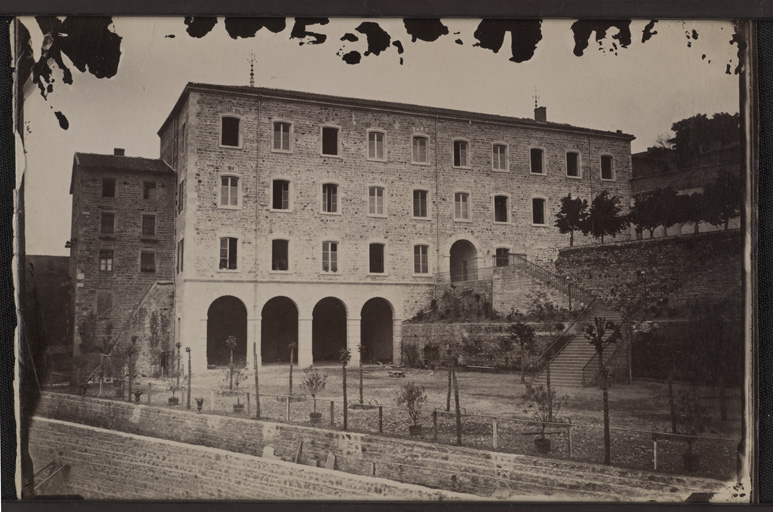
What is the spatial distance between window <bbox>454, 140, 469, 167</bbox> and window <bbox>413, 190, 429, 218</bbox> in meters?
0.40

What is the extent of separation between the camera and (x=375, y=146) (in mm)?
4750

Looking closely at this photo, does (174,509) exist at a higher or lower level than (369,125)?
lower

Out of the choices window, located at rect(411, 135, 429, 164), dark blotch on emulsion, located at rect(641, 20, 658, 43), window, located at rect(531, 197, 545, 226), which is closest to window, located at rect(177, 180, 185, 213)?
window, located at rect(411, 135, 429, 164)

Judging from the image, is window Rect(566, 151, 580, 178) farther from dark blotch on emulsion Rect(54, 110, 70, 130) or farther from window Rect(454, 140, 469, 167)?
dark blotch on emulsion Rect(54, 110, 70, 130)

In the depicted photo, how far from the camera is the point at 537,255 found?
4578mm

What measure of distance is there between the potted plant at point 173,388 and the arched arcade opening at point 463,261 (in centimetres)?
247

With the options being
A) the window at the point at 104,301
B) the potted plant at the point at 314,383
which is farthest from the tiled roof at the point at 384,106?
the potted plant at the point at 314,383

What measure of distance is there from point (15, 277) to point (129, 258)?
803 mm

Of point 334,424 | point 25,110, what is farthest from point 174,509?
point 25,110

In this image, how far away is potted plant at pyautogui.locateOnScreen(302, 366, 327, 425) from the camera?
4332 millimetres

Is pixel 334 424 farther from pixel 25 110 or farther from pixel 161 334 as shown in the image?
pixel 25 110

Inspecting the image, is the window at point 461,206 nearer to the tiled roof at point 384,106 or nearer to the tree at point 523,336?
the tiled roof at point 384,106

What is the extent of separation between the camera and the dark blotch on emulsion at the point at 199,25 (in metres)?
4.04

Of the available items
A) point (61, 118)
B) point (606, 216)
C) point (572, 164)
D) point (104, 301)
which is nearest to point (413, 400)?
point (606, 216)
